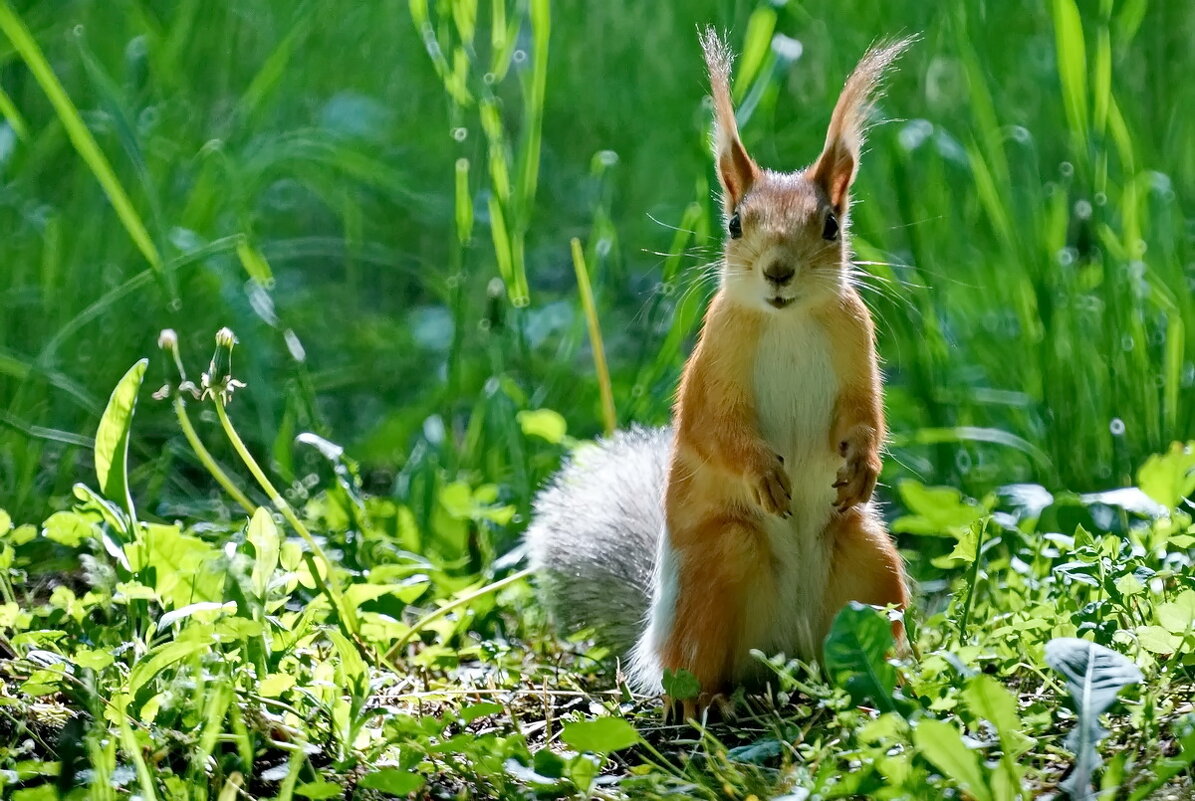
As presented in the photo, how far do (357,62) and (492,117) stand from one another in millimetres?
1989

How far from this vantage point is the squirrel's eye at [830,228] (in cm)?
221

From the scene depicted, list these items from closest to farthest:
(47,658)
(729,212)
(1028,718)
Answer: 1. (1028,718)
2. (47,658)
3. (729,212)

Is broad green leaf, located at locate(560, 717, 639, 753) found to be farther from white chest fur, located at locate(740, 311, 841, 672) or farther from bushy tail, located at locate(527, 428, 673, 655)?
bushy tail, located at locate(527, 428, 673, 655)

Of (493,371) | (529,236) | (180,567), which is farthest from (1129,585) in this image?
(529,236)

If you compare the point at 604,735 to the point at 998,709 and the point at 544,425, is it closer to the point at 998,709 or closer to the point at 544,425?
the point at 998,709

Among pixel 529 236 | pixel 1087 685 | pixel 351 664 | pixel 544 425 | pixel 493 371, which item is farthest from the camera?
pixel 529 236

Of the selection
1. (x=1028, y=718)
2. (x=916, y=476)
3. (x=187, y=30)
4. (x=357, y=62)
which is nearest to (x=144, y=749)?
(x=1028, y=718)

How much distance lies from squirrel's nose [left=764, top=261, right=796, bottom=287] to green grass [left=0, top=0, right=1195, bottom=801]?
24 cm

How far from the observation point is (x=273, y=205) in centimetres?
462

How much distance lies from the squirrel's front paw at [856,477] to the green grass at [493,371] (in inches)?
6.1

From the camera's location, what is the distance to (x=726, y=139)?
7.60 feet

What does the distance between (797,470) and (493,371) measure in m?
1.10

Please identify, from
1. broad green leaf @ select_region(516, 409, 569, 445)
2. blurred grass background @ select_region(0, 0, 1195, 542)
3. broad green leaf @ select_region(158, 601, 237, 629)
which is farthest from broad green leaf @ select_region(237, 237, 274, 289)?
broad green leaf @ select_region(158, 601, 237, 629)

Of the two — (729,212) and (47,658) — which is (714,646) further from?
(47,658)
